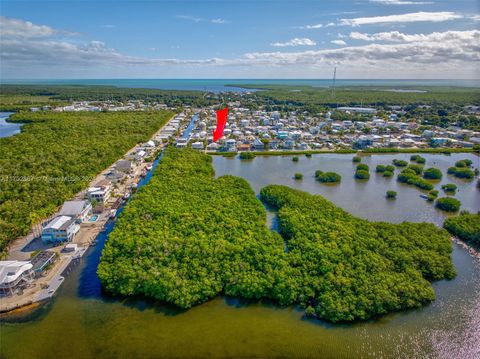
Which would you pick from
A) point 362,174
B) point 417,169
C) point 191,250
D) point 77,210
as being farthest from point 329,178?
point 77,210

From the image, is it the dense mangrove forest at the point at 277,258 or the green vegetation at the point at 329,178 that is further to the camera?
the green vegetation at the point at 329,178

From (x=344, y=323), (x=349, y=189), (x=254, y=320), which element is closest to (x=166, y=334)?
(x=254, y=320)

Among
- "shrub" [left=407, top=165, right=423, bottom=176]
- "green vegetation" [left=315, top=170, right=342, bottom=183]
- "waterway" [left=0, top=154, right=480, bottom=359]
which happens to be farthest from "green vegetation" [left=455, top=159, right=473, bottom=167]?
"waterway" [left=0, top=154, right=480, bottom=359]

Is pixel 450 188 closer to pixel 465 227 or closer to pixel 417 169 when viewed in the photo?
pixel 417 169

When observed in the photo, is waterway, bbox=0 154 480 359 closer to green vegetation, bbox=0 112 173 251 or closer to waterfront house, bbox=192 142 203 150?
green vegetation, bbox=0 112 173 251

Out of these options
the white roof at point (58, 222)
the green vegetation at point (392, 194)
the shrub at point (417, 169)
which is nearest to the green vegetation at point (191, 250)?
the white roof at point (58, 222)

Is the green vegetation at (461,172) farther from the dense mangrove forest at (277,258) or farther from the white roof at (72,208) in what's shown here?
the white roof at (72,208)
